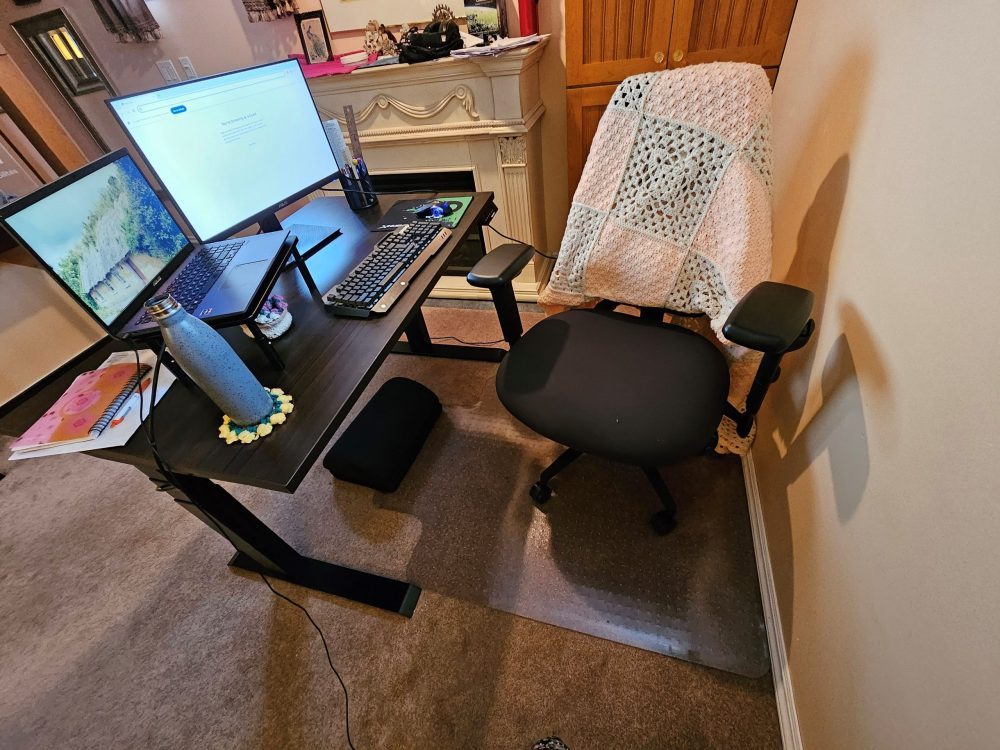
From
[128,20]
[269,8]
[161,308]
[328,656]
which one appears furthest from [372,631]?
[128,20]

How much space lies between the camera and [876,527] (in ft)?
2.28

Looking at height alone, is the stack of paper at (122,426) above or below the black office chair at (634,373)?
above

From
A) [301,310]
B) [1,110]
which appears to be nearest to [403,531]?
[301,310]

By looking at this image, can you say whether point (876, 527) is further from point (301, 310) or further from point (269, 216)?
point (269, 216)

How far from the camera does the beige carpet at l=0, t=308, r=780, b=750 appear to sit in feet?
3.42

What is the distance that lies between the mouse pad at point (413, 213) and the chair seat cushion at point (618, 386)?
47 cm

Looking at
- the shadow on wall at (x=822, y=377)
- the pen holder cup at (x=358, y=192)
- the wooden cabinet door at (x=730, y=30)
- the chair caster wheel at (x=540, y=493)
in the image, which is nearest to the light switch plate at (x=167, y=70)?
the pen holder cup at (x=358, y=192)

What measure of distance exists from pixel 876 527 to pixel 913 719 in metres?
0.26

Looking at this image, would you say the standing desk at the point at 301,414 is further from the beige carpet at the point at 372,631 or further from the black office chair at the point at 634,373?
the black office chair at the point at 634,373

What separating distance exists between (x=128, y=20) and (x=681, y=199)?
303cm

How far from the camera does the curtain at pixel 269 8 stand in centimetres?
Result: 198

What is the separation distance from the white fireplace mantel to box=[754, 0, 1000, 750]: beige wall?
3.55ft

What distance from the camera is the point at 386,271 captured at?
1.13 m

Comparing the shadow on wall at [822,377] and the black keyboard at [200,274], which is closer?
the shadow on wall at [822,377]
